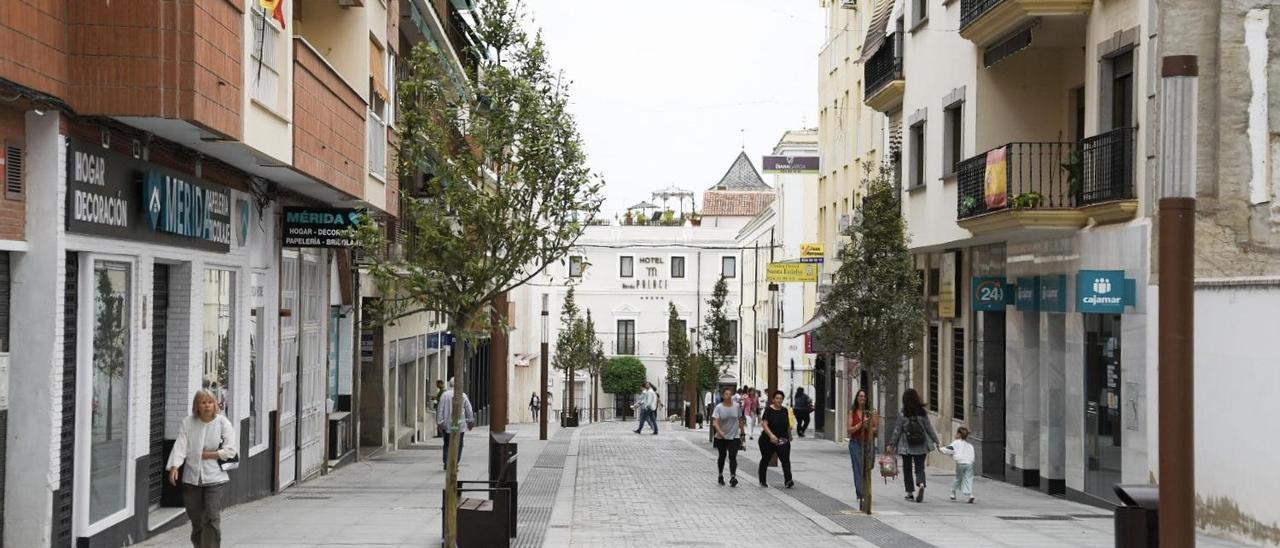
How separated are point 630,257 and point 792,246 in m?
24.8

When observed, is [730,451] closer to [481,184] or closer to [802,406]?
[481,184]

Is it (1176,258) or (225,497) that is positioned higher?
(1176,258)

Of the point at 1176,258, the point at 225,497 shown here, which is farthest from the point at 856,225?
the point at 1176,258

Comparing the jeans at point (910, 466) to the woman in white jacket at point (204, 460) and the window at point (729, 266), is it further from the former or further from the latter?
the window at point (729, 266)

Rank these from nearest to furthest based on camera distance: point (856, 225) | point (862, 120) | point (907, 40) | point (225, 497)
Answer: point (225, 497)
point (856, 225)
point (907, 40)
point (862, 120)

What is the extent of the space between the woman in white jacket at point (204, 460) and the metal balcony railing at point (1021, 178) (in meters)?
13.2

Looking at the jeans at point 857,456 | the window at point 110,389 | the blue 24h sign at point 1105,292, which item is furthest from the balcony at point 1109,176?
the window at point 110,389

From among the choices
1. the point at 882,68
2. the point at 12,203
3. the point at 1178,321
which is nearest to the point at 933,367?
the point at 882,68

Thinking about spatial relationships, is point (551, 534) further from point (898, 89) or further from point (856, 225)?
point (898, 89)

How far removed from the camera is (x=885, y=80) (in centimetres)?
3388

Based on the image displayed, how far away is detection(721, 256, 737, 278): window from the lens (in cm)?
9599

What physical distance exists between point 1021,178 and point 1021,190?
246 millimetres

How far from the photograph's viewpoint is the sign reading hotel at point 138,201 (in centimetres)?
1259

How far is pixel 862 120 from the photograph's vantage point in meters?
43.6
